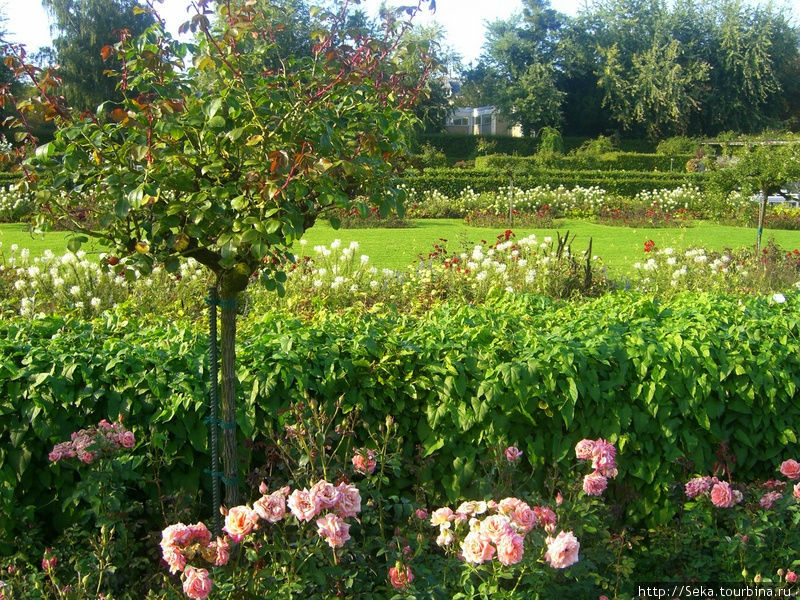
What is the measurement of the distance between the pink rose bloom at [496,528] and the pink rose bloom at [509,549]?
0.02 meters

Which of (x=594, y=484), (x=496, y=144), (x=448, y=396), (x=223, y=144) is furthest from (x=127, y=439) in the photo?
(x=496, y=144)

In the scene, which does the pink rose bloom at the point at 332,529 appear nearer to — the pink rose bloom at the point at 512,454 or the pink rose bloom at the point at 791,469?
the pink rose bloom at the point at 512,454

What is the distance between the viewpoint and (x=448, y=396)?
2.77 m

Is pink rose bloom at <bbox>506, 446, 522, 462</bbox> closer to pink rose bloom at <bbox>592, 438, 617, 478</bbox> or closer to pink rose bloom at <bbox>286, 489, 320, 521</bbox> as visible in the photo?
pink rose bloom at <bbox>592, 438, 617, 478</bbox>

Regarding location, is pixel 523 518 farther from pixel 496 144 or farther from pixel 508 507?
pixel 496 144

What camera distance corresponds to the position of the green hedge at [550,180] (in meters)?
20.9

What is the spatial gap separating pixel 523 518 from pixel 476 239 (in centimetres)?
1158

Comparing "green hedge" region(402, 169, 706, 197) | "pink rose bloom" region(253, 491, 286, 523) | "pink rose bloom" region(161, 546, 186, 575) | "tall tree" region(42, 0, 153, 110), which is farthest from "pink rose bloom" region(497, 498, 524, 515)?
"tall tree" region(42, 0, 153, 110)

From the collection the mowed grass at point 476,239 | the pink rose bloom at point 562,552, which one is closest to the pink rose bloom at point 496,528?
the pink rose bloom at point 562,552

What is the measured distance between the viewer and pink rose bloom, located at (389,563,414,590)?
2.01 metres

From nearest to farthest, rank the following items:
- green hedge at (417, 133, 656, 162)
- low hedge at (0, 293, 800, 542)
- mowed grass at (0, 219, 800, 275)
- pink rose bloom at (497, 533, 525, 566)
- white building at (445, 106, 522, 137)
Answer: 1. pink rose bloom at (497, 533, 525, 566)
2. low hedge at (0, 293, 800, 542)
3. mowed grass at (0, 219, 800, 275)
4. green hedge at (417, 133, 656, 162)
5. white building at (445, 106, 522, 137)

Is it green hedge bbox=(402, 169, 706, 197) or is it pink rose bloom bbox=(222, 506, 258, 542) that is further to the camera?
green hedge bbox=(402, 169, 706, 197)

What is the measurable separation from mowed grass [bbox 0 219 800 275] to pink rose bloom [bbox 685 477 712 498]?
657 centimetres

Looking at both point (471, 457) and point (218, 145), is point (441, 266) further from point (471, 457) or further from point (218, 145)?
point (218, 145)
